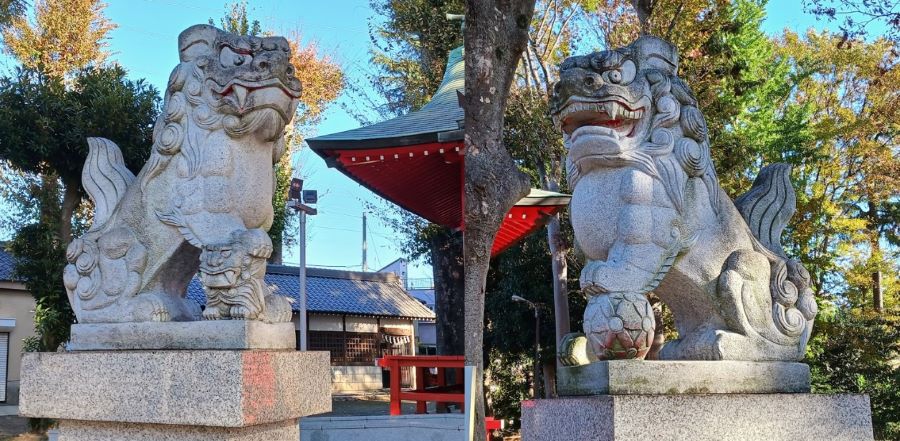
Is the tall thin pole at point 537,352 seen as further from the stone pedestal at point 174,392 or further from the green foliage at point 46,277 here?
the stone pedestal at point 174,392

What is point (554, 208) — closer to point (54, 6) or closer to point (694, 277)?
point (694, 277)

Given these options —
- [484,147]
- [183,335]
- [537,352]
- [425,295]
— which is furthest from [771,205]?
Answer: [425,295]

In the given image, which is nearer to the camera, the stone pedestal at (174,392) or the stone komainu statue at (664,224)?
the stone komainu statue at (664,224)

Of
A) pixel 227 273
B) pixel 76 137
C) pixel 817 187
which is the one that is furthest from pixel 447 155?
pixel 817 187

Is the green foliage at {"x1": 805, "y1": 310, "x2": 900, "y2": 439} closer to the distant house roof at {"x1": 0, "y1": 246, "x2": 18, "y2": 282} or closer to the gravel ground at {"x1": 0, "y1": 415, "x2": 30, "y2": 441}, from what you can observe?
the gravel ground at {"x1": 0, "y1": 415, "x2": 30, "y2": 441}

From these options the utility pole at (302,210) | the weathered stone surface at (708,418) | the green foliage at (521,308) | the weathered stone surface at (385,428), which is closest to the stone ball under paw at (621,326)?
the weathered stone surface at (708,418)

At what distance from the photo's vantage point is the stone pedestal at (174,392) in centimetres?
361

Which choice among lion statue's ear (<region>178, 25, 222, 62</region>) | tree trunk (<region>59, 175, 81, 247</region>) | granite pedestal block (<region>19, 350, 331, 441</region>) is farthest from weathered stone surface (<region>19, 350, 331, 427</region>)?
tree trunk (<region>59, 175, 81, 247</region>)

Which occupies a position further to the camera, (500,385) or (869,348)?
(500,385)

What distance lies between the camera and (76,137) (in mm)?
9500

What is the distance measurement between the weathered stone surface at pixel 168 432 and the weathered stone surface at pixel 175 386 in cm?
8

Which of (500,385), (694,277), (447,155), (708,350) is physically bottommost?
(500,385)

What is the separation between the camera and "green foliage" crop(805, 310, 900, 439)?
1211 cm

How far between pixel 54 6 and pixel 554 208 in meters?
12.2
